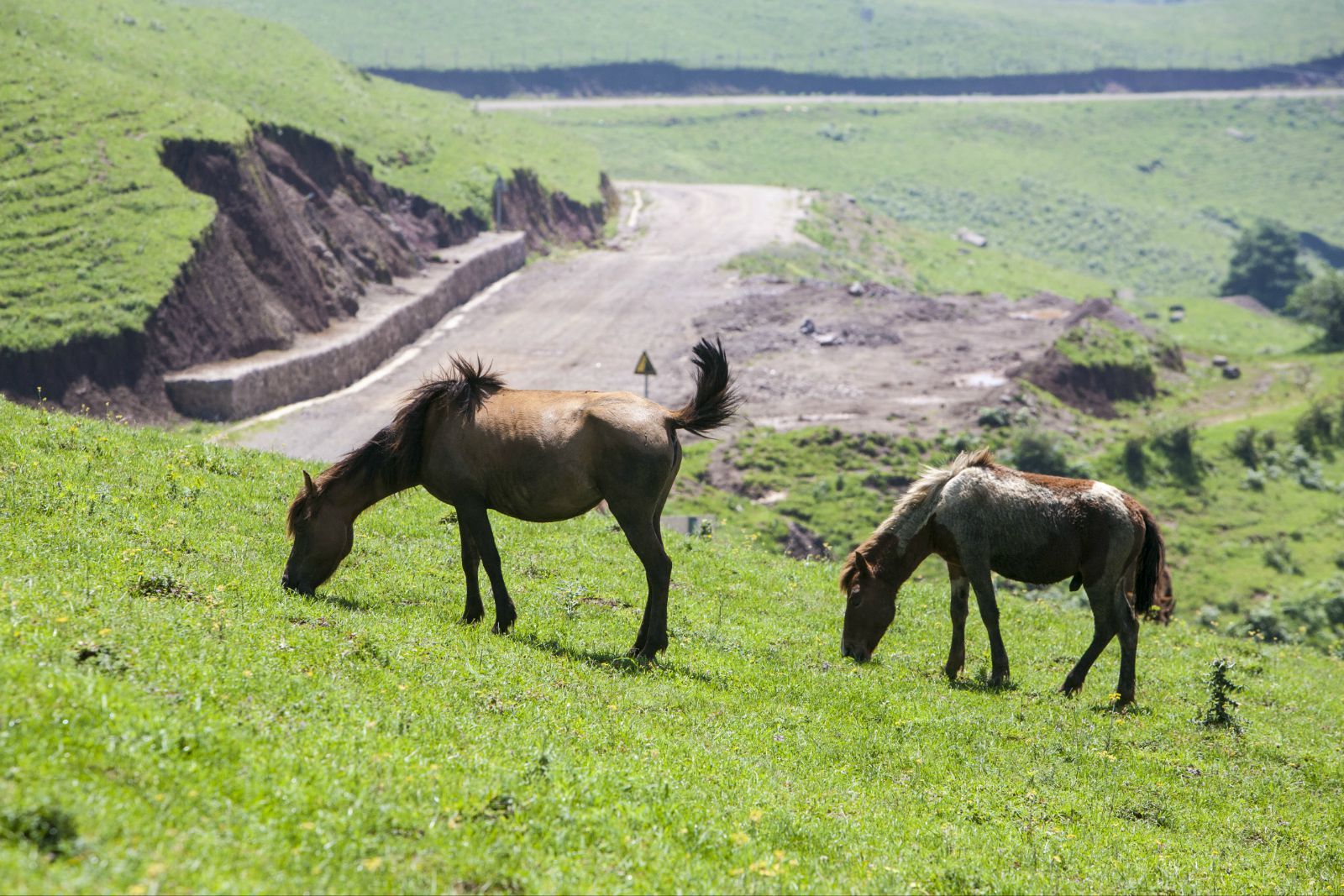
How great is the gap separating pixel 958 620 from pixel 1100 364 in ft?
162

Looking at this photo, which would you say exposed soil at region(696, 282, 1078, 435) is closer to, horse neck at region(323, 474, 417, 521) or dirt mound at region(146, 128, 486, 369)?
dirt mound at region(146, 128, 486, 369)

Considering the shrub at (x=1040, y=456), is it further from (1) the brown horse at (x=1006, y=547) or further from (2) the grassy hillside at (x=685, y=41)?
(2) the grassy hillside at (x=685, y=41)

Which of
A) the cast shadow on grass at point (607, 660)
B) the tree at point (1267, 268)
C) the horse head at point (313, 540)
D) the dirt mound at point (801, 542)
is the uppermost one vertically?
the horse head at point (313, 540)

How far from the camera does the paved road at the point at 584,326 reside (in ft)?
160

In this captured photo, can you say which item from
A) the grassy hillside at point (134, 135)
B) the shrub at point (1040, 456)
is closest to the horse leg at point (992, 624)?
the shrub at point (1040, 456)

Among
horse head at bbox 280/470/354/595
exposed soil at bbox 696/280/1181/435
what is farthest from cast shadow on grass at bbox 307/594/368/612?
exposed soil at bbox 696/280/1181/435

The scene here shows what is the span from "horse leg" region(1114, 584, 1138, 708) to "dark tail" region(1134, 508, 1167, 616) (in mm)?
323

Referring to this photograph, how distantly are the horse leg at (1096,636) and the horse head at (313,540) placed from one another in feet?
35.8

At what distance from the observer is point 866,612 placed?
19000mm

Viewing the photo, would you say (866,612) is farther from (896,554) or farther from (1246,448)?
(1246,448)

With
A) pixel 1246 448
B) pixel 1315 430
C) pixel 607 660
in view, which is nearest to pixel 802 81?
pixel 1315 430

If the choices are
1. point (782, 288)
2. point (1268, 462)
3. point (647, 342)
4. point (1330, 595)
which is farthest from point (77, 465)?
point (782, 288)

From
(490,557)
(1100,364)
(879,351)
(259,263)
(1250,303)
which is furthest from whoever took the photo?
(1250,303)

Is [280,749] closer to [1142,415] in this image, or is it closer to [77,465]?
[77,465]
